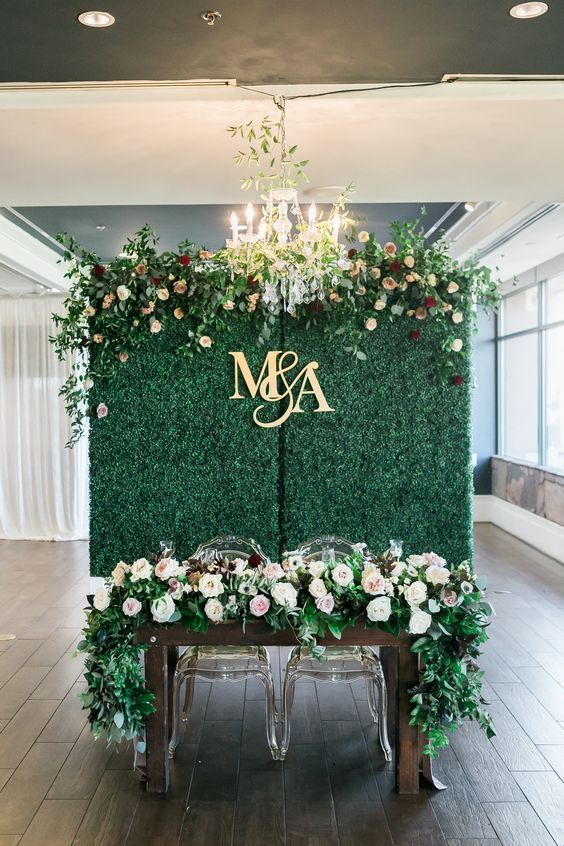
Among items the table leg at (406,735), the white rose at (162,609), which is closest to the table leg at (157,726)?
the white rose at (162,609)

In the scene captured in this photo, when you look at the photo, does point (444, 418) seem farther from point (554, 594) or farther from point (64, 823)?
point (64, 823)

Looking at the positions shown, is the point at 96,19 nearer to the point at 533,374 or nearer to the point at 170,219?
the point at 170,219

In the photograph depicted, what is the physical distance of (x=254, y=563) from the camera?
11.2 feet

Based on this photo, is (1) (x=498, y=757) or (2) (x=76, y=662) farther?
(2) (x=76, y=662)

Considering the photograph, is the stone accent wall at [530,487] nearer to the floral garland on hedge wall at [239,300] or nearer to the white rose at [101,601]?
the floral garland on hedge wall at [239,300]

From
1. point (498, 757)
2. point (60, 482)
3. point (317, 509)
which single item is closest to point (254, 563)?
point (498, 757)

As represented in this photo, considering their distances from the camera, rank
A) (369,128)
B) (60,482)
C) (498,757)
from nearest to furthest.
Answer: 1. (498,757)
2. (369,128)
3. (60,482)

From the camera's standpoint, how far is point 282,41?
3055 mm

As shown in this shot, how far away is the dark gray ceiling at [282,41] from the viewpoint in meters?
2.80

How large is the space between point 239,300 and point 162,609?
2.71 meters

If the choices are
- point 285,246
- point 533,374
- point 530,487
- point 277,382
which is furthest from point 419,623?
point 533,374

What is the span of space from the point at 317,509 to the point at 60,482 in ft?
16.7

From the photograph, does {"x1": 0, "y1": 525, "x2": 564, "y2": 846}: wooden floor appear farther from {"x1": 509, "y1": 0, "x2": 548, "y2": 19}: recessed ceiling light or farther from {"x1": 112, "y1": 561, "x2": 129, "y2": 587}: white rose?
{"x1": 509, "y1": 0, "x2": 548, "y2": 19}: recessed ceiling light

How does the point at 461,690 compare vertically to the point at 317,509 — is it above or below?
below
